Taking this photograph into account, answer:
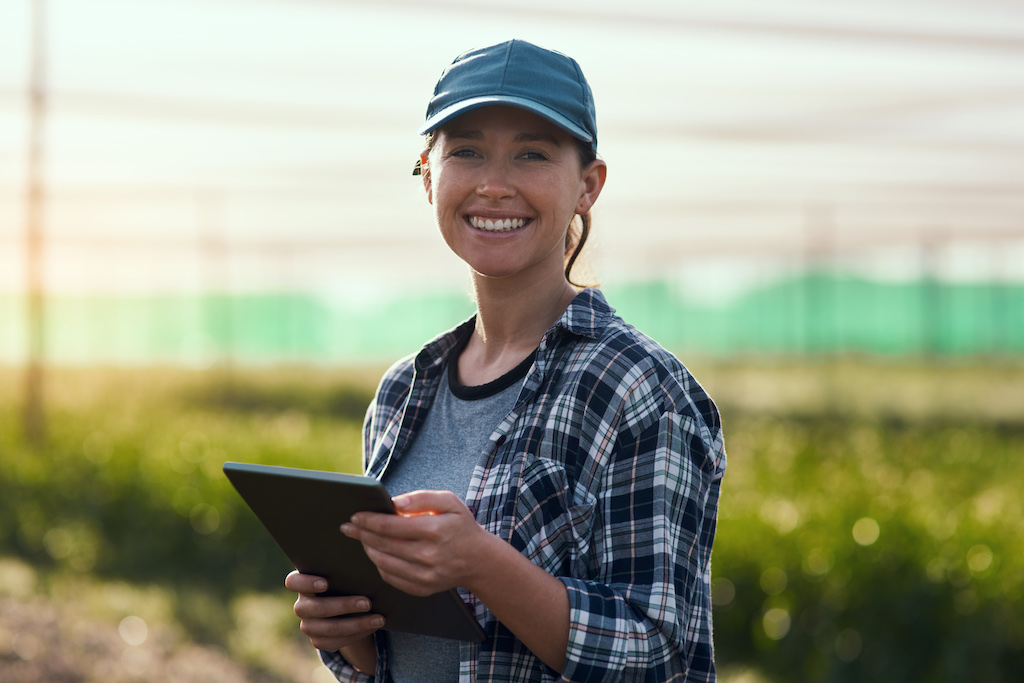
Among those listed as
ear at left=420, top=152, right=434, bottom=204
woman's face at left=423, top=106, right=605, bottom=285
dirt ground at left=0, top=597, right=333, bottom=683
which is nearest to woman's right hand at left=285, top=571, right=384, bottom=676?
woman's face at left=423, top=106, right=605, bottom=285

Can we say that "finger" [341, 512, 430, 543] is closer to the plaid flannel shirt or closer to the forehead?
the plaid flannel shirt

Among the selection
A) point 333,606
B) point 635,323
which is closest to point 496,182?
point 333,606

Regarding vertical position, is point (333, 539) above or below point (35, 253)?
below

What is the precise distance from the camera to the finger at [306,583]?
132 cm

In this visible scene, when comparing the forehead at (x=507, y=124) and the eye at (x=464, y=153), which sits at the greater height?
the forehead at (x=507, y=124)

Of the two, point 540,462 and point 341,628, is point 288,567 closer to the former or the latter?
point 341,628

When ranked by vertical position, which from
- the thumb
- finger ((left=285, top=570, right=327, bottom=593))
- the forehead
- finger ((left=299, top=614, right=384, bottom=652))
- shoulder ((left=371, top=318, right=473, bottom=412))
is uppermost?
the forehead

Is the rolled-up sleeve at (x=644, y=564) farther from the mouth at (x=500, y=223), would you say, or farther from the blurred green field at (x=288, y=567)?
the blurred green field at (x=288, y=567)

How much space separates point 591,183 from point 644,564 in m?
0.56

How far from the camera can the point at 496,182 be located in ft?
4.33

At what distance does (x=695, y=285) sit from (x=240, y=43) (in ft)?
55.3

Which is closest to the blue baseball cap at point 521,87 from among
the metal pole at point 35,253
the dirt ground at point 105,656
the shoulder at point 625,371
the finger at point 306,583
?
the shoulder at point 625,371

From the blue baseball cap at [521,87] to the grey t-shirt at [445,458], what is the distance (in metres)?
0.34

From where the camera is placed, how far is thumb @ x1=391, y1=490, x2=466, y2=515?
3.52 ft
